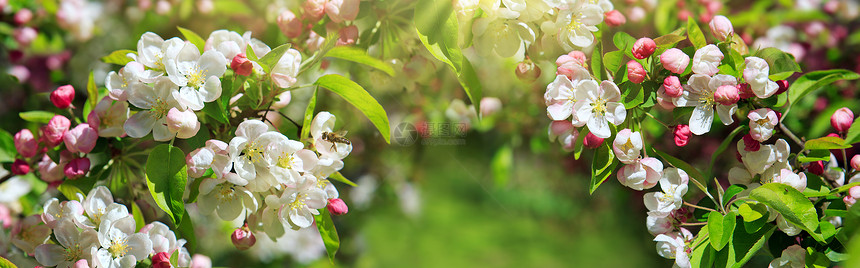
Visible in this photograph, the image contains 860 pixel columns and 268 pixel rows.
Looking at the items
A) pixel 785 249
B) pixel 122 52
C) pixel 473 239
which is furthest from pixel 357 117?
pixel 473 239

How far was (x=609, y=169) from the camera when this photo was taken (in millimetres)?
811

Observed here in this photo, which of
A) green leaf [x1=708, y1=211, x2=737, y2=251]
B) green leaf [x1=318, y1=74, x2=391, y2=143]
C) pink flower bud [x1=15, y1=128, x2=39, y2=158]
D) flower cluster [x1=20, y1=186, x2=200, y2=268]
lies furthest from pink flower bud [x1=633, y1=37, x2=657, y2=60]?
pink flower bud [x1=15, y1=128, x2=39, y2=158]

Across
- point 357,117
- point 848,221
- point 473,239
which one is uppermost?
point 848,221

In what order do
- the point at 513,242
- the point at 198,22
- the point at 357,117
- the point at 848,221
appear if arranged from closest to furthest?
1. the point at 848,221
2. the point at 198,22
3. the point at 357,117
4. the point at 513,242

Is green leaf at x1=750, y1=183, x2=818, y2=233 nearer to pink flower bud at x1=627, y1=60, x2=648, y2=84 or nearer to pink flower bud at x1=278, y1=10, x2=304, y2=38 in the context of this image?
pink flower bud at x1=627, y1=60, x2=648, y2=84

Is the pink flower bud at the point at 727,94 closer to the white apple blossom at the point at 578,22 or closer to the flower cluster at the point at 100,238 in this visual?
the white apple blossom at the point at 578,22

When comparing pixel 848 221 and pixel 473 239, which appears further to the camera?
pixel 473 239

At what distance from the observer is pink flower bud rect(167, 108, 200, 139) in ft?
2.36

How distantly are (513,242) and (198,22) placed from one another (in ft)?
9.51

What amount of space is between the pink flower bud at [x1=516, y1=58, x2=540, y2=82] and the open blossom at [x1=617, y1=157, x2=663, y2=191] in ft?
0.78

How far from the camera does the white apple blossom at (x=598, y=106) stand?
0.76 m

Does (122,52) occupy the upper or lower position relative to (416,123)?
upper

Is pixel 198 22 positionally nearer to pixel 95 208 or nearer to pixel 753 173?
pixel 95 208

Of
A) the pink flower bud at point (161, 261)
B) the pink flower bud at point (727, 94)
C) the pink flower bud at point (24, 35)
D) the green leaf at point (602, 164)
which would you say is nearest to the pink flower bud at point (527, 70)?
the green leaf at point (602, 164)
